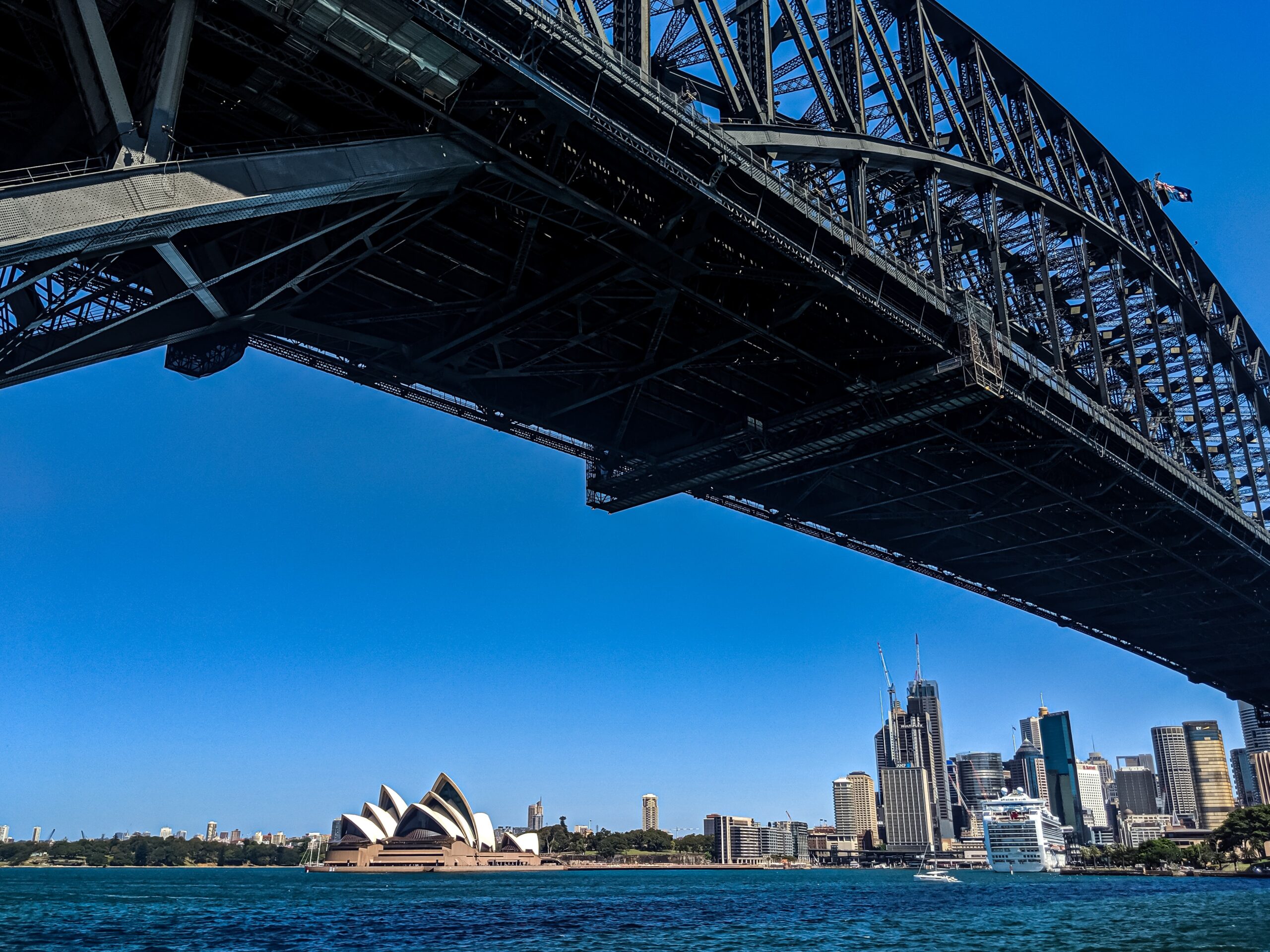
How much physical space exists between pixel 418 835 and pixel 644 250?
13829cm

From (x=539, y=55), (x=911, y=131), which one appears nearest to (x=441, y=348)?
(x=539, y=55)

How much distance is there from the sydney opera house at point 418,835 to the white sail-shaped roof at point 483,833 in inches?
5.6

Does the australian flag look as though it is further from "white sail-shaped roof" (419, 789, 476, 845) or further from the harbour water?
"white sail-shaped roof" (419, 789, 476, 845)

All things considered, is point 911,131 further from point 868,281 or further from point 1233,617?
point 1233,617

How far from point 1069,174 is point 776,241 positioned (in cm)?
3181

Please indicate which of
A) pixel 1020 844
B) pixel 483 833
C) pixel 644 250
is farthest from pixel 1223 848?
pixel 644 250

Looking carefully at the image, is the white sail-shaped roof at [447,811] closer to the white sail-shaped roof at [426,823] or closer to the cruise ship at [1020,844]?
the white sail-shaped roof at [426,823]

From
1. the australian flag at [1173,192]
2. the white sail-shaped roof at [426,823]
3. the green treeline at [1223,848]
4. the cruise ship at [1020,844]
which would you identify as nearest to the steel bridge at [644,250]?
the australian flag at [1173,192]

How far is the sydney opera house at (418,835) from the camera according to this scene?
143 metres

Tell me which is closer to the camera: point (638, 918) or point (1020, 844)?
point (638, 918)

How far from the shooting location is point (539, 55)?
1777cm

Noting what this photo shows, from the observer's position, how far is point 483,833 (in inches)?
6063

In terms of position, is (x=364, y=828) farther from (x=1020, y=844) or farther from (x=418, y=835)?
(x=1020, y=844)

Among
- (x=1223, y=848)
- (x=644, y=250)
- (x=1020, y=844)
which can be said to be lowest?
(x=1020, y=844)
